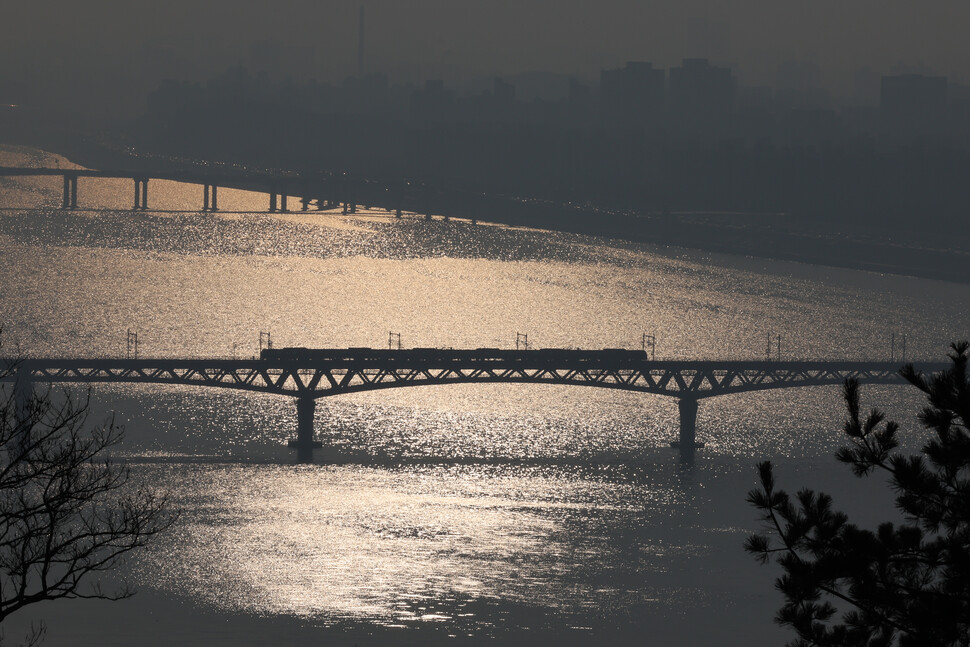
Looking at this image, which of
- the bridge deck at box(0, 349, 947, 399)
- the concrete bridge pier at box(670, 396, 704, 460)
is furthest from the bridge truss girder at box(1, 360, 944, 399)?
the concrete bridge pier at box(670, 396, 704, 460)

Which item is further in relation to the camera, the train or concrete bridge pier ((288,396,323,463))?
the train

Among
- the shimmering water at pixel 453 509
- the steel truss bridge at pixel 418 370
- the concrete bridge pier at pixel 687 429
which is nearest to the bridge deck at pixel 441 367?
the steel truss bridge at pixel 418 370

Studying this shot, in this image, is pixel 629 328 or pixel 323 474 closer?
pixel 323 474

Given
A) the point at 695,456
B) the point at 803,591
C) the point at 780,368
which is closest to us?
the point at 803,591

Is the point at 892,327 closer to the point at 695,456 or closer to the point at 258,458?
the point at 695,456

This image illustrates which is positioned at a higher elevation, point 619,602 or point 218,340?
point 218,340

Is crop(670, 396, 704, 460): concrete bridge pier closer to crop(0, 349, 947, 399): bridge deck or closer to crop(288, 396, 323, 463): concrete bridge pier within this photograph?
crop(0, 349, 947, 399): bridge deck

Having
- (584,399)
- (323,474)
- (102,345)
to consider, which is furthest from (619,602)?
(102,345)

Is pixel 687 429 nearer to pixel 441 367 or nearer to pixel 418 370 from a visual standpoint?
pixel 441 367

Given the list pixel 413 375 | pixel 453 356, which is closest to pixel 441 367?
pixel 453 356
